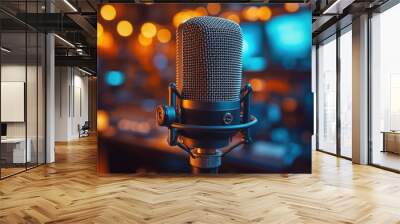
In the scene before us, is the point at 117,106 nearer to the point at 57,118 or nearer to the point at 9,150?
the point at 9,150

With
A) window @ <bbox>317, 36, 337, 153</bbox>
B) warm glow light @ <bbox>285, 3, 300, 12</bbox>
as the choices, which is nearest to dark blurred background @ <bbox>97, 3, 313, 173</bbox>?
warm glow light @ <bbox>285, 3, 300, 12</bbox>

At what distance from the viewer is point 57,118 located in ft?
48.8

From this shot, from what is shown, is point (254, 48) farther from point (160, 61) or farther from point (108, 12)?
point (108, 12)

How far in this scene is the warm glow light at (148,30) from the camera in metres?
5.99

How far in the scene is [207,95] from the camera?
1044mm

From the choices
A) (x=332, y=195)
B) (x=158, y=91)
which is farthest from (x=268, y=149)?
(x=158, y=91)

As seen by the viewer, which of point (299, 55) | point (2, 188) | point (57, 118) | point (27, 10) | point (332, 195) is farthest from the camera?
point (57, 118)

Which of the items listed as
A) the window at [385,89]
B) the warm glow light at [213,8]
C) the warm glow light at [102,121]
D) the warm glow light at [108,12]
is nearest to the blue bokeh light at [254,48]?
the warm glow light at [213,8]

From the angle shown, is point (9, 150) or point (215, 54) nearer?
point (215, 54)

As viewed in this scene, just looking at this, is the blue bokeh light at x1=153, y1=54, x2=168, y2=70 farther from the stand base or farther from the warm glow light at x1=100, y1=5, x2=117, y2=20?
the stand base

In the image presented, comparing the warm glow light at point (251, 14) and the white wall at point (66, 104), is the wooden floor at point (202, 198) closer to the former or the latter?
the warm glow light at point (251, 14)

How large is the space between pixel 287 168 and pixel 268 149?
→ 0.45m

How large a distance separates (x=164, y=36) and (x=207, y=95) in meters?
5.12

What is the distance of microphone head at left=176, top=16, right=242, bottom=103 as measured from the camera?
104cm
